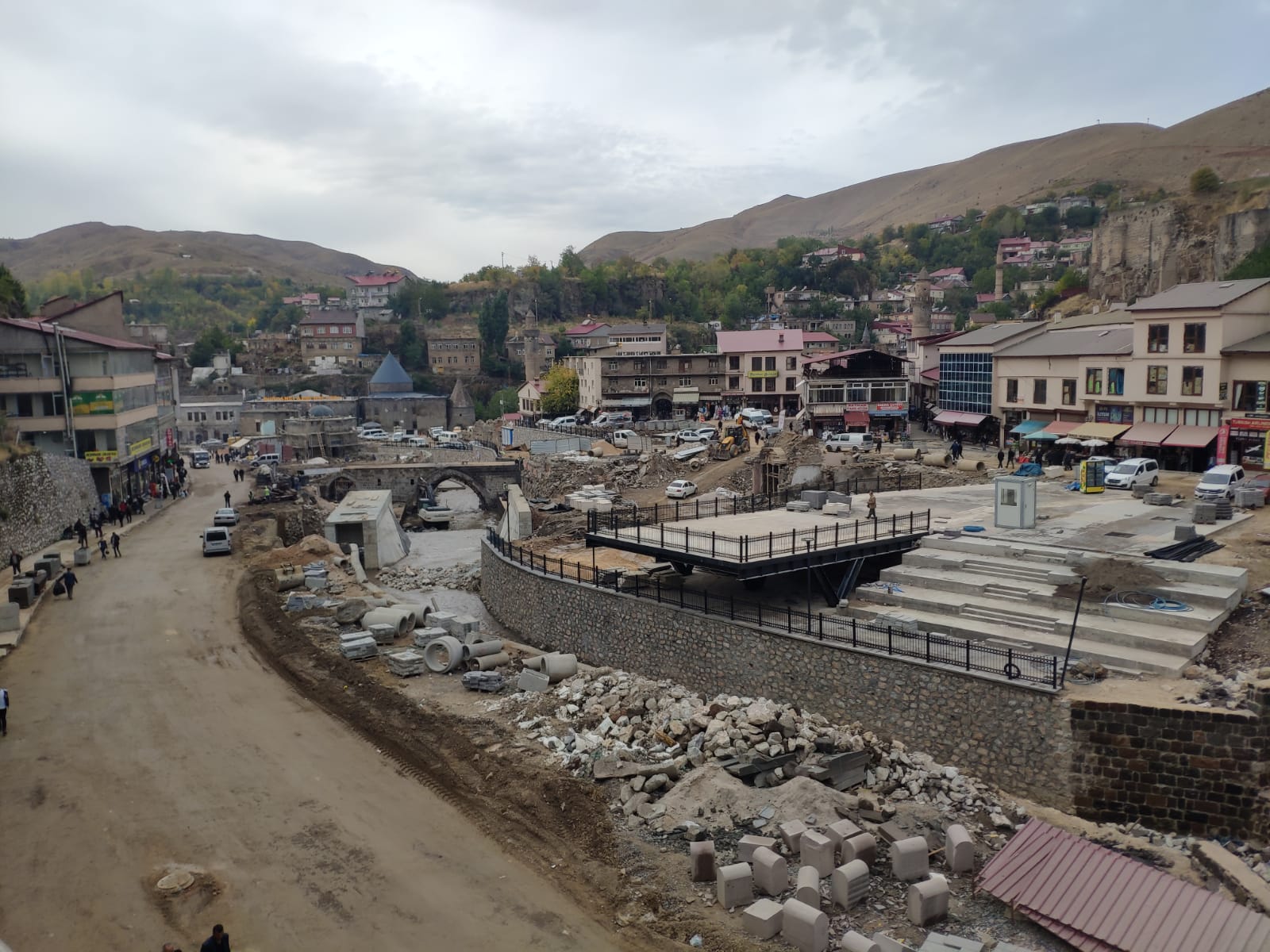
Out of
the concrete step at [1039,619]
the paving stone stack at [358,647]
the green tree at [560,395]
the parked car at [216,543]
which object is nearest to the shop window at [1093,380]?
the concrete step at [1039,619]

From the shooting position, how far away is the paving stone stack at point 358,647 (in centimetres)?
2155

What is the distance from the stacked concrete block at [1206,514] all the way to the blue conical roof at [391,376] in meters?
83.1

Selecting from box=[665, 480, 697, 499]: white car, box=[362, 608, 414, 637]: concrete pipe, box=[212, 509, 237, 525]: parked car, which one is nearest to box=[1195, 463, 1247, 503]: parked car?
box=[665, 480, 697, 499]: white car

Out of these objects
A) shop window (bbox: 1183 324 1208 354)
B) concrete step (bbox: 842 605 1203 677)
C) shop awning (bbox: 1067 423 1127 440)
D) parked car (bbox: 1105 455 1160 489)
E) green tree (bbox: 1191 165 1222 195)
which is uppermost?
green tree (bbox: 1191 165 1222 195)

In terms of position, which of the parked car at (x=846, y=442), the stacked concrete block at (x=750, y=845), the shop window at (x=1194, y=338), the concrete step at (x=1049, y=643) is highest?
the shop window at (x=1194, y=338)

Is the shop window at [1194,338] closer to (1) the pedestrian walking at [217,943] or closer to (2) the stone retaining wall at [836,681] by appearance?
(2) the stone retaining wall at [836,681]

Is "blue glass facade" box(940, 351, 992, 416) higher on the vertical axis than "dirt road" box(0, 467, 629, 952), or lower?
higher

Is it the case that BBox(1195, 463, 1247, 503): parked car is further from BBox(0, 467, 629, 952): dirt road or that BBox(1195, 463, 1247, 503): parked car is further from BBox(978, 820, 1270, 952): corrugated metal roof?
BBox(0, 467, 629, 952): dirt road

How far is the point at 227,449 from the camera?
Result: 7212 cm

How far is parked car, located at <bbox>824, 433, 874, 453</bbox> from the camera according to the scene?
140ft

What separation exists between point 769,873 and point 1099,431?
3009cm

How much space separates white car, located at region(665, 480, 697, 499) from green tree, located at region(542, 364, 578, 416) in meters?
36.7

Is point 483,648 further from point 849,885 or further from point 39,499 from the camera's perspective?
point 39,499

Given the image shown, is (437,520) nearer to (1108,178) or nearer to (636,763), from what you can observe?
(636,763)
